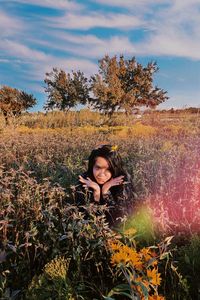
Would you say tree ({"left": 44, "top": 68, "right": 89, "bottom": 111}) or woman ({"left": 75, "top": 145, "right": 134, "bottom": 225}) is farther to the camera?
tree ({"left": 44, "top": 68, "right": 89, "bottom": 111})

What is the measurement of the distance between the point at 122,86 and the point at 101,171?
31494 millimetres

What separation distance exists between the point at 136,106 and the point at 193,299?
34.2 m

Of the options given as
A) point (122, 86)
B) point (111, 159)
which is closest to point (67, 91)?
point (122, 86)

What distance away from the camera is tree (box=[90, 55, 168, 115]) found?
107 ft

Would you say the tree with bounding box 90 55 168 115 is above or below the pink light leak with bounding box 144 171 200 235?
above

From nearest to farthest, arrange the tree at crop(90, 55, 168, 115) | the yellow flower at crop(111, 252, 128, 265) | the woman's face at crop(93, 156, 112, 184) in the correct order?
the yellow flower at crop(111, 252, 128, 265)
the woman's face at crop(93, 156, 112, 184)
the tree at crop(90, 55, 168, 115)

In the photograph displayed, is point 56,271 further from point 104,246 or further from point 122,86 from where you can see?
point 122,86

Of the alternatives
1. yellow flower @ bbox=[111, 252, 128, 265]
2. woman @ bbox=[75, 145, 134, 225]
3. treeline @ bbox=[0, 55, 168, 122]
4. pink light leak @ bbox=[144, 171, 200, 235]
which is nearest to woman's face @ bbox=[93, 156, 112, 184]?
woman @ bbox=[75, 145, 134, 225]

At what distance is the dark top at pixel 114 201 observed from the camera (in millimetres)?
2745

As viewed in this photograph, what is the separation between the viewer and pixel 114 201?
3.28m

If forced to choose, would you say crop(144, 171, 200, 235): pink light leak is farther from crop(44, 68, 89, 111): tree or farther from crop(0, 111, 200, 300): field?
crop(44, 68, 89, 111): tree

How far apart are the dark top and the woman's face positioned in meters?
0.13

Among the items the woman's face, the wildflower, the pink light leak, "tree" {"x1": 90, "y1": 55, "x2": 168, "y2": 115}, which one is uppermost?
"tree" {"x1": 90, "y1": 55, "x2": 168, "y2": 115}

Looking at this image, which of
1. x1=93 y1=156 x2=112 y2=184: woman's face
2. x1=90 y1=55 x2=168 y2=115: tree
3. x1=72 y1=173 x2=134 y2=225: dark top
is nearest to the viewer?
x1=72 y1=173 x2=134 y2=225: dark top
